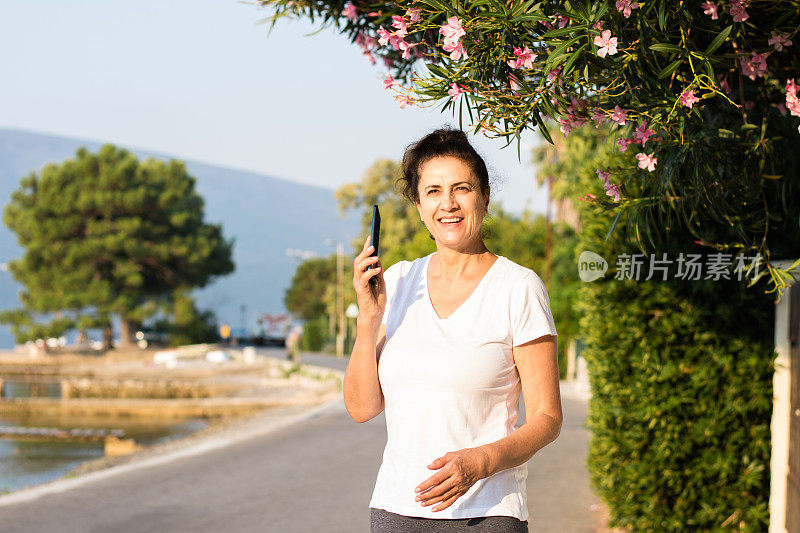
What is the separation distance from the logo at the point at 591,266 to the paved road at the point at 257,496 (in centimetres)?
222

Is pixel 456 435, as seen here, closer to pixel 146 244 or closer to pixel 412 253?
pixel 412 253

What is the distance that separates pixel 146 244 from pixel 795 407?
240ft

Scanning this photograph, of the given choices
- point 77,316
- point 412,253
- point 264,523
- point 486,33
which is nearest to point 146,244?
point 77,316

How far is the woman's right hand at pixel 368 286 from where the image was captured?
275 centimetres

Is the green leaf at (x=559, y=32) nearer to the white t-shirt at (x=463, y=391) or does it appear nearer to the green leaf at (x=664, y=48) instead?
the green leaf at (x=664, y=48)

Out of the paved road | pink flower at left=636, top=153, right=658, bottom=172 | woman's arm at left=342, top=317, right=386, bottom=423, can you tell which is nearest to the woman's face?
woman's arm at left=342, top=317, right=386, bottom=423

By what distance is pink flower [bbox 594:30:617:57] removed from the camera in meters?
2.78

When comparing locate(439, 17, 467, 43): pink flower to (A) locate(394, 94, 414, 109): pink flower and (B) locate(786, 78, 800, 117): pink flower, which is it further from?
(B) locate(786, 78, 800, 117): pink flower

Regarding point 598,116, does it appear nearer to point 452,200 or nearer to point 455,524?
point 452,200

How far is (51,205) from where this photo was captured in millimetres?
73938

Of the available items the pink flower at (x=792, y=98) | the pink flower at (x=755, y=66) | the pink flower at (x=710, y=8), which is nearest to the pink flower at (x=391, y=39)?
the pink flower at (x=710, y=8)

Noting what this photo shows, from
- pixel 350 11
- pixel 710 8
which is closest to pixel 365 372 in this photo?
pixel 710 8

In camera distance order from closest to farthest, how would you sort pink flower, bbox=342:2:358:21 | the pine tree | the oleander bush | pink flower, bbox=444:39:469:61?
pink flower, bbox=444:39:469:61, pink flower, bbox=342:2:358:21, the oleander bush, the pine tree

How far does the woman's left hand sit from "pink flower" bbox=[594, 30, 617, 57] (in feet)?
4.07
